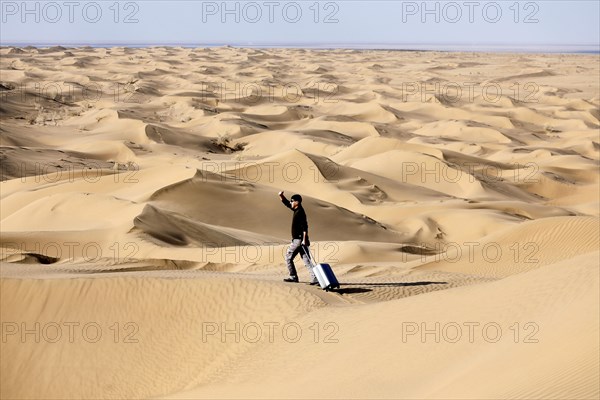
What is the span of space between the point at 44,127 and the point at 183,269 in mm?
23326

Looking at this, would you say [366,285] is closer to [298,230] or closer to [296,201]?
[298,230]

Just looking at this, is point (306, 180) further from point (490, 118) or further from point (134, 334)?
point (490, 118)

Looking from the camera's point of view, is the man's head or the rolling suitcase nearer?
the man's head

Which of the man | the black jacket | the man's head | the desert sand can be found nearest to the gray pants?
the man

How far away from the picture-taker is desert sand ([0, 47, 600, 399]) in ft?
19.6

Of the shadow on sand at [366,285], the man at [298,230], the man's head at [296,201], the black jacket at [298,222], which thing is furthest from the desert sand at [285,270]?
the man's head at [296,201]

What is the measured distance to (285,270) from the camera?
1085 cm

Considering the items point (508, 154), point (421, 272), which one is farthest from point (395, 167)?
point (421, 272)

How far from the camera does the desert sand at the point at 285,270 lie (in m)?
5.97

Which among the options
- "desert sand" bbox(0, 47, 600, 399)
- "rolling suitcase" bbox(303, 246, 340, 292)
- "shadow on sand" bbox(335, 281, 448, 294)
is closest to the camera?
"desert sand" bbox(0, 47, 600, 399)

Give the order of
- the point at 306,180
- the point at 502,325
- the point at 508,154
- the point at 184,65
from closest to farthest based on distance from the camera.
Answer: the point at 502,325 → the point at 306,180 → the point at 508,154 → the point at 184,65

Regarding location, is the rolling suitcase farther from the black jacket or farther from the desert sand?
the black jacket

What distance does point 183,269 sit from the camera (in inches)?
404

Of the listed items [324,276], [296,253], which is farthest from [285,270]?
[324,276]
